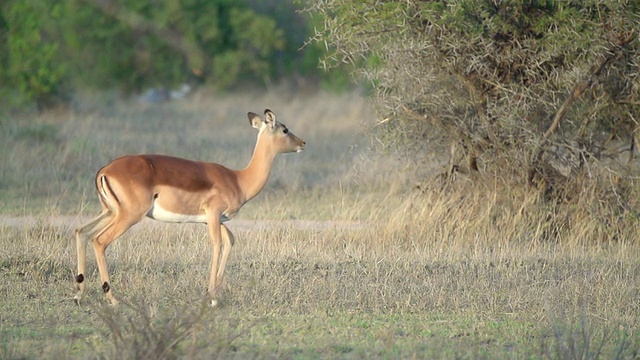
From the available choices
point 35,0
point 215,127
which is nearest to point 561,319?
point 215,127

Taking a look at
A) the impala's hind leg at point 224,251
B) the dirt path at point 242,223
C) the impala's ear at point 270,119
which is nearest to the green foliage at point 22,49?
the dirt path at point 242,223

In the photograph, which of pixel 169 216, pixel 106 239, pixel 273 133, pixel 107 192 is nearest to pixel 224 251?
pixel 169 216

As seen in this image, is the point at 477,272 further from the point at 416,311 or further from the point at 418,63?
the point at 418,63

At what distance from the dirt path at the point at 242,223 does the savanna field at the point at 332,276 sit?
0.04 m

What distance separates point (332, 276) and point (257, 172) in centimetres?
115

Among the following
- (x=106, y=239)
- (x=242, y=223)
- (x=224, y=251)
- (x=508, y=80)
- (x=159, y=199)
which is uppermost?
(x=508, y=80)

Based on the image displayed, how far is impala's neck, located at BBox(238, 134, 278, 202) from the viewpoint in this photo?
8695 mm

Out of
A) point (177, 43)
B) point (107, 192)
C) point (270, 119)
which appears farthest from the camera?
point (177, 43)

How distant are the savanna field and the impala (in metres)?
0.35

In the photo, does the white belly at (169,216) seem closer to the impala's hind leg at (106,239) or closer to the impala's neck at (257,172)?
the impala's hind leg at (106,239)

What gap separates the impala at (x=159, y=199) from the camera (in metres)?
7.94

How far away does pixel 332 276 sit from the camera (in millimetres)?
9070

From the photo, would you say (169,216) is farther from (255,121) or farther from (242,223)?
(242,223)

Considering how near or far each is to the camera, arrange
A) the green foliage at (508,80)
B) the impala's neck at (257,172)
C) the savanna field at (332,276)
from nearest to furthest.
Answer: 1. the savanna field at (332,276)
2. the impala's neck at (257,172)
3. the green foliage at (508,80)
